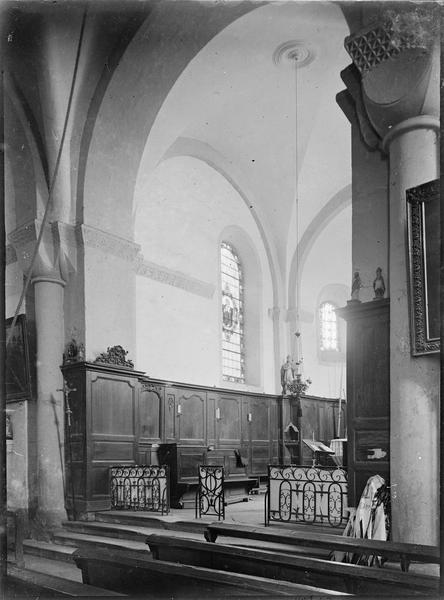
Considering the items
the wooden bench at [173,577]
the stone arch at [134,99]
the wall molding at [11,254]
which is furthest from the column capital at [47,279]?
the wooden bench at [173,577]

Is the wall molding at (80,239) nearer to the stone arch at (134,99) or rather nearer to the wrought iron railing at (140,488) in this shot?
the stone arch at (134,99)

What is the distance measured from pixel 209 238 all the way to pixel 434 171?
32.5 ft

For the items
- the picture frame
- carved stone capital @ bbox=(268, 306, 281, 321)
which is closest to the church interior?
the picture frame

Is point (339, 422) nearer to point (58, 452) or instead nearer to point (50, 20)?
point (58, 452)

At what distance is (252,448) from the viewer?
14812mm

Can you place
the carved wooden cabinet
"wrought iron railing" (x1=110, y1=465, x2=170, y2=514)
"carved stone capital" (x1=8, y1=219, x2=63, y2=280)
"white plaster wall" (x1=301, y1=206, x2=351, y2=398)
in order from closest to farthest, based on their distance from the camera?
the carved wooden cabinet < "wrought iron railing" (x1=110, y1=465, x2=170, y2=514) < "carved stone capital" (x1=8, y1=219, x2=63, y2=280) < "white plaster wall" (x1=301, y1=206, x2=351, y2=398)

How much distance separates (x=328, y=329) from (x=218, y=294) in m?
5.48

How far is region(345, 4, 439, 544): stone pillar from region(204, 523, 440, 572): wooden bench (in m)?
0.74

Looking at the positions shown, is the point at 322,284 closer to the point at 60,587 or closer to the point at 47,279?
the point at 47,279

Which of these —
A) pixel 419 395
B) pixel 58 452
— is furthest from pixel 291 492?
pixel 58 452

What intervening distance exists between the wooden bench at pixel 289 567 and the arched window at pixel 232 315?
10.4 m

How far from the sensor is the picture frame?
5645mm

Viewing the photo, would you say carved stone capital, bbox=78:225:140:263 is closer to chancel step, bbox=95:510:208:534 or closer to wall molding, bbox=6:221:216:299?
wall molding, bbox=6:221:216:299

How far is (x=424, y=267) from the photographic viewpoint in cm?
570
